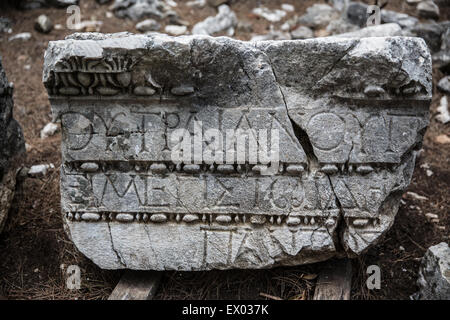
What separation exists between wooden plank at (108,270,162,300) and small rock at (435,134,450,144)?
2497 mm

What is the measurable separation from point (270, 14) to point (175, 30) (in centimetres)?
107

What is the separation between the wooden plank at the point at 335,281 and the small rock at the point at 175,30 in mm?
3061

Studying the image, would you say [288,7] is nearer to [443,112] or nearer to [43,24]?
[443,112]

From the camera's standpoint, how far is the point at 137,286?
2.35 m

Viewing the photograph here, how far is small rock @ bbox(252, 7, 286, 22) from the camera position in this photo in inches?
191

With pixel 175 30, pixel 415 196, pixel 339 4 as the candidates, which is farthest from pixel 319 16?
pixel 415 196

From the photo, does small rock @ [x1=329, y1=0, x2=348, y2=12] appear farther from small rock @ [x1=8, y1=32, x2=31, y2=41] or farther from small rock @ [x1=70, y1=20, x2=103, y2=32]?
small rock @ [x1=8, y1=32, x2=31, y2=41]

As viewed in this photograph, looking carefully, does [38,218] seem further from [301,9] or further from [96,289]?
[301,9]

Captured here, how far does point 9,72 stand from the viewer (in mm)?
4332

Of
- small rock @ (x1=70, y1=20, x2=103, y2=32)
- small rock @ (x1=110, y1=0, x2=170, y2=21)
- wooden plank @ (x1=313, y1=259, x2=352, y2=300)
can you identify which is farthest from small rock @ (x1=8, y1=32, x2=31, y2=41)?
wooden plank @ (x1=313, y1=259, x2=352, y2=300)

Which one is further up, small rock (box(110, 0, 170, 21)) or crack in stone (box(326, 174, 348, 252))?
→ small rock (box(110, 0, 170, 21))

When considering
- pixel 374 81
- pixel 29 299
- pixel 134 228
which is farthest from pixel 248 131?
pixel 29 299

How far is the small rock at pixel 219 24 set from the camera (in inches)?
181

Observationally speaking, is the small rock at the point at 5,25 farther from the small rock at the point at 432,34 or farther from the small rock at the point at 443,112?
the small rock at the point at 443,112
